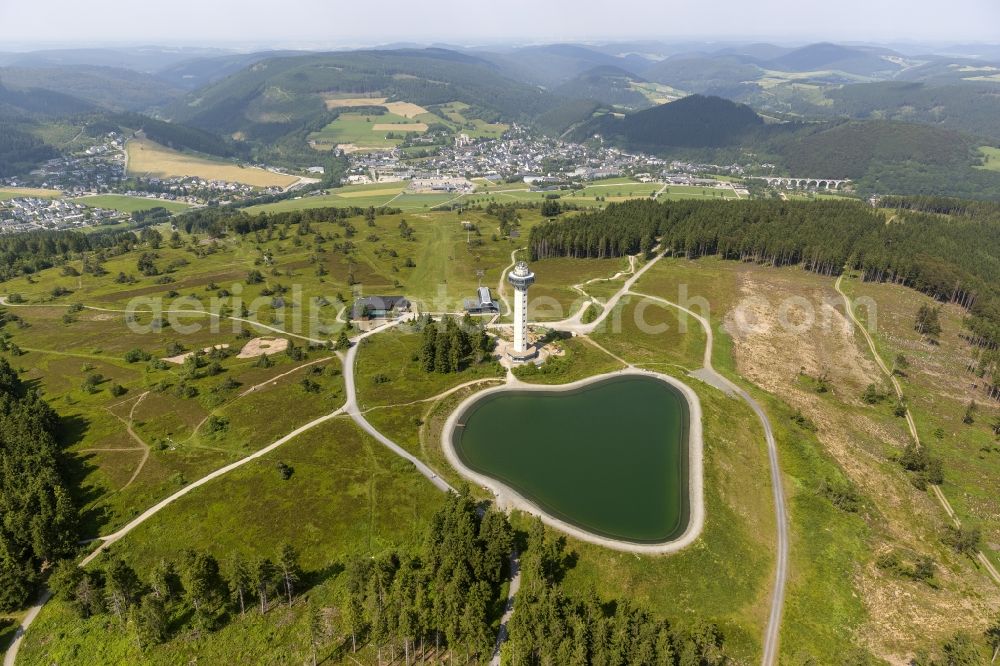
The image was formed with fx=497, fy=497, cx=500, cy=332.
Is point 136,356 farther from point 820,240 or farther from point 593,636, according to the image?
point 820,240

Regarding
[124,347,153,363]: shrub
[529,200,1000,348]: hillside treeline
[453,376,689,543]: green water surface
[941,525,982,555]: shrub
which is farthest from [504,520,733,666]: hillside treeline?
[529,200,1000,348]: hillside treeline

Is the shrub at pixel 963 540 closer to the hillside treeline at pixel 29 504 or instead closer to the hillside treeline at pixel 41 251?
the hillside treeline at pixel 29 504

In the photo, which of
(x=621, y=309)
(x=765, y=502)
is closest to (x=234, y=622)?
(x=765, y=502)

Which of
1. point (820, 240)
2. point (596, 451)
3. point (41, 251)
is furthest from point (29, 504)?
point (820, 240)

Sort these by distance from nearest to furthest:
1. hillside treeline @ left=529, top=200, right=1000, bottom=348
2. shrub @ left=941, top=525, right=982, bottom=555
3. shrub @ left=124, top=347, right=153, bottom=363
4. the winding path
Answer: the winding path
shrub @ left=941, top=525, right=982, bottom=555
shrub @ left=124, top=347, right=153, bottom=363
hillside treeline @ left=529, top=200, right=1000, bottom=348

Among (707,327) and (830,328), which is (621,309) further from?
(830,328)

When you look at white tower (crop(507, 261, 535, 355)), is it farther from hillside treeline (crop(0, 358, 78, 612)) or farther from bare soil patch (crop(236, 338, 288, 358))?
hillside treeline (crop(0, 358, 78, 612))
